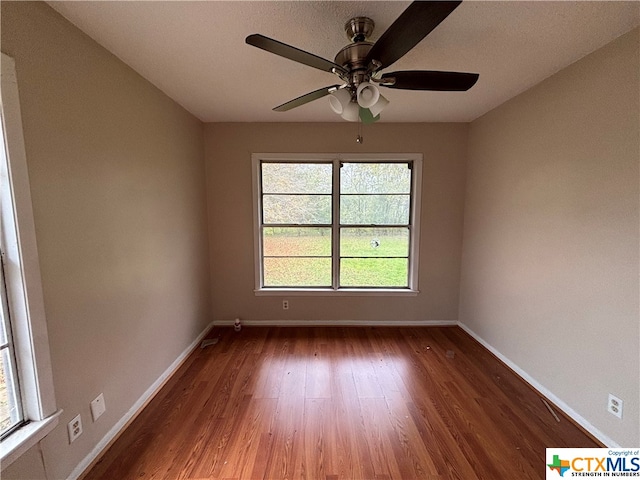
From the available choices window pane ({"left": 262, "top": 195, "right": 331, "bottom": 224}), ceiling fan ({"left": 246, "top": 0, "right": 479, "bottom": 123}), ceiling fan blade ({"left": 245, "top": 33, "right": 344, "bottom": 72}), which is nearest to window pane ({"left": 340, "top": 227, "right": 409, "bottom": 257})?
window pane ({"left": 262, "top": 195, "right": 331, "bottom": 224})

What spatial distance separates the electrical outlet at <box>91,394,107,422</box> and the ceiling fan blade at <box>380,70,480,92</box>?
238 cm

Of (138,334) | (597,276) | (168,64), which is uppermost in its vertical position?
(168,64)

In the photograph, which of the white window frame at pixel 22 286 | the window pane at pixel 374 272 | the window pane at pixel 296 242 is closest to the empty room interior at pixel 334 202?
the white window frame at pixel 22 286

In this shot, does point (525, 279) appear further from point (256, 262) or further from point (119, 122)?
point (119, 122)

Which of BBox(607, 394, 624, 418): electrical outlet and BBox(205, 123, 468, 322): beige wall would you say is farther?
BBox(205, 123, 468, 322): beige wall

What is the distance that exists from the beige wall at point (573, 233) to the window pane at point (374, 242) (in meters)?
0.92

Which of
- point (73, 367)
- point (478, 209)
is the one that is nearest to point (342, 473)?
point (73, 367)

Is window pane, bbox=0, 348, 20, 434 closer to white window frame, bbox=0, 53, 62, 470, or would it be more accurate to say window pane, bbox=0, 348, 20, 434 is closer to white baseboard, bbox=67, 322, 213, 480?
white window frame, bbox=0, 53, 62, 470

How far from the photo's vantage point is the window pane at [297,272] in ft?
11.1

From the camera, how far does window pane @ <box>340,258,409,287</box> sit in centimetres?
337

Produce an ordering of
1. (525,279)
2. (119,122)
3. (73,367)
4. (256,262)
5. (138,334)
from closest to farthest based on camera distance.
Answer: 1. (73,367)
2. (119,122)
3. (138,334)
4. (525,279)
5. (256,262)

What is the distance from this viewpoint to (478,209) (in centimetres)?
296

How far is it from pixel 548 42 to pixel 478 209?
162 cm

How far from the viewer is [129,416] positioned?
6.13ft
